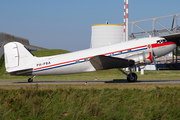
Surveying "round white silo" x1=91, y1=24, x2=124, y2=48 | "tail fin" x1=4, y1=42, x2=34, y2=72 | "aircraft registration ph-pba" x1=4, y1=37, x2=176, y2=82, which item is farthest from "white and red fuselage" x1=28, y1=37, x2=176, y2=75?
"round white silo" x1=91, y1=24, x2=124, y2=48

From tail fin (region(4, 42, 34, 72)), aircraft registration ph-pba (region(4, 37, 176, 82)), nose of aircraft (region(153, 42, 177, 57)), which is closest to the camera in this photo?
aircraft registration ph-pba (region(4, 37, 176, 82))

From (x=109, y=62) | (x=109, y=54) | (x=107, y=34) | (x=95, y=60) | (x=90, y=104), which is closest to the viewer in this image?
(x=90, y=104)

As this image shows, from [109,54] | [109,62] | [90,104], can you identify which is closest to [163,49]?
[109,54]

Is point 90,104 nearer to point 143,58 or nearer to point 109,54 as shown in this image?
point 109,54

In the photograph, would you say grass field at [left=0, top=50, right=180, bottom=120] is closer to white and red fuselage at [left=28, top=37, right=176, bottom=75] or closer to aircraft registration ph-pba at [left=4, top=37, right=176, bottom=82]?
aircraft registration ph-pba at [left=4, top=37, right=176, bottom=82]

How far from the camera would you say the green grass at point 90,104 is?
12633mm

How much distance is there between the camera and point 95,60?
2161cm

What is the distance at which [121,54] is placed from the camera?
23.2 meters

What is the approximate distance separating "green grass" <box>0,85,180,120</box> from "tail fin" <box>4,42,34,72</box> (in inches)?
332

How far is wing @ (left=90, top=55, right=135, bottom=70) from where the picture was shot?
70.0 ft

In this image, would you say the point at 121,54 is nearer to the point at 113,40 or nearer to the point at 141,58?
the point at 141,58

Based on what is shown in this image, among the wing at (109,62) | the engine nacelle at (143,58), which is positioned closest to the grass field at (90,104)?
the wing at (109,62)

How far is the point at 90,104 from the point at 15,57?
14742 millimetres

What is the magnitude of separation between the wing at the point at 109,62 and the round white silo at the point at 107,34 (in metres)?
40.2
